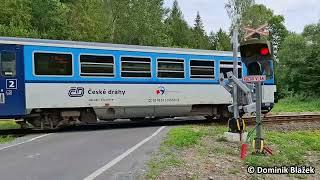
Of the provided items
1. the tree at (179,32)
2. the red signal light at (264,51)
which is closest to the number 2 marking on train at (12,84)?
the red signal light at (264,51)

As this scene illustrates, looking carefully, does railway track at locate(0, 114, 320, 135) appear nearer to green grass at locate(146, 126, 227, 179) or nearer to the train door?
the train door

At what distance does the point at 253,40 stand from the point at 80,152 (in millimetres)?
4819

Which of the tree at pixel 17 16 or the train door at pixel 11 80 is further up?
the tree at pixel 17 16

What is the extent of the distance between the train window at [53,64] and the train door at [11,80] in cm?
60

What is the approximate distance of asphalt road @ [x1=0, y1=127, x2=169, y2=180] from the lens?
9812mm

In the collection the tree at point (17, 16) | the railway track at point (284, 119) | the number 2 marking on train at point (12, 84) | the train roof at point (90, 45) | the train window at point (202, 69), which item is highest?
the tree at point (17, 16)

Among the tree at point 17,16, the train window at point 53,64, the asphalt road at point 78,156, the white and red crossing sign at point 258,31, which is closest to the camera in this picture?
the asphalt road at point 78,156

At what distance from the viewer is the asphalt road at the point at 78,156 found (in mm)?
9812

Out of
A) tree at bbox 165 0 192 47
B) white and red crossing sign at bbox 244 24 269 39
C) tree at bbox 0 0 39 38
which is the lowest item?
white and red crossing sign at bbox 244 24 269 39

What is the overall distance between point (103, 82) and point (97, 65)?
66 centimetres

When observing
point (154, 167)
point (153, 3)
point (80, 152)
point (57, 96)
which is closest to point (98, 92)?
point (57, 96)

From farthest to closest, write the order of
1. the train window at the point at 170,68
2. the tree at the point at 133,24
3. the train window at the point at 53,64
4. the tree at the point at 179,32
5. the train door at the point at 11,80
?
→ the tree at the point at 179,32 → the tree at the point at 133,24 → the train window at the point at 170,68 → the train window at the point at 53,64 → the train door at the point at 11,80

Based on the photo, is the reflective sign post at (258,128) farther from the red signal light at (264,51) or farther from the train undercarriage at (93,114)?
the train undercarriage at (93,114)

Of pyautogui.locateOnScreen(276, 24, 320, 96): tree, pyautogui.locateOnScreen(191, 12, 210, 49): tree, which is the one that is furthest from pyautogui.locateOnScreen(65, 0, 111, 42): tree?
pyautogui.locateOnScreen(191, 12, 210, 49): tree
